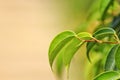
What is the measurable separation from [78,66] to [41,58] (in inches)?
11.8

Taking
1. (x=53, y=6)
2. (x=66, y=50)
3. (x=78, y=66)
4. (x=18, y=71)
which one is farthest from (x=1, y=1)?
(x=66, y=50)

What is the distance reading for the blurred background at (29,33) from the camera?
224 cm

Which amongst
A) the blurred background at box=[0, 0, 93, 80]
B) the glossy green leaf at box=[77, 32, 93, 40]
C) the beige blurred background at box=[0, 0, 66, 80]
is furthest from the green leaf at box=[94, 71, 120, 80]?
the beige blurred background at box=[0, 0, 66, 80]

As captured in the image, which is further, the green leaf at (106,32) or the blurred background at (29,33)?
the blurred background at (29,33)

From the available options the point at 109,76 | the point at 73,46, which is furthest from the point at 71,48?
the point at 109,76

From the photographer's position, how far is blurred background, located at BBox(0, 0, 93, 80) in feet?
7.36

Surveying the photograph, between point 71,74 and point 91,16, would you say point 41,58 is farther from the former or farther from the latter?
point 91,16

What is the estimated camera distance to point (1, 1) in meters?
2.41

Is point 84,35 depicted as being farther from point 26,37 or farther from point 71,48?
point 26,37

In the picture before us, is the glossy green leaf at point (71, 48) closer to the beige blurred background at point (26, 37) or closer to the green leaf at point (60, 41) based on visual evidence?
the green leaf at point (60, 41)

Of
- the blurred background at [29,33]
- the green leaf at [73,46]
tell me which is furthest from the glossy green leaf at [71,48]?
the blurred background at [29,33]

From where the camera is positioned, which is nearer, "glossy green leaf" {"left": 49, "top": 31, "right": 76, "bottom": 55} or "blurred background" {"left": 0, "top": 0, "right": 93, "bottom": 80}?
"glossy green leaf" {"left": 49, "top": 31, "right": 76, "bottom": 55}

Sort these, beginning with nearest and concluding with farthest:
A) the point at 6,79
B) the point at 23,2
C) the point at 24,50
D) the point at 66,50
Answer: the point at 66,50
the point at 6,79
the point at 24,50
the point at 23,2

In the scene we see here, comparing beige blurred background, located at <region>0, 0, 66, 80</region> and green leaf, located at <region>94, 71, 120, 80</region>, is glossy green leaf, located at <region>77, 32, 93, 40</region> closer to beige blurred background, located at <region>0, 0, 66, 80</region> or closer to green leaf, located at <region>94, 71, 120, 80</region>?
green leaf, located at <region>94, 71, 120, 80</region>
